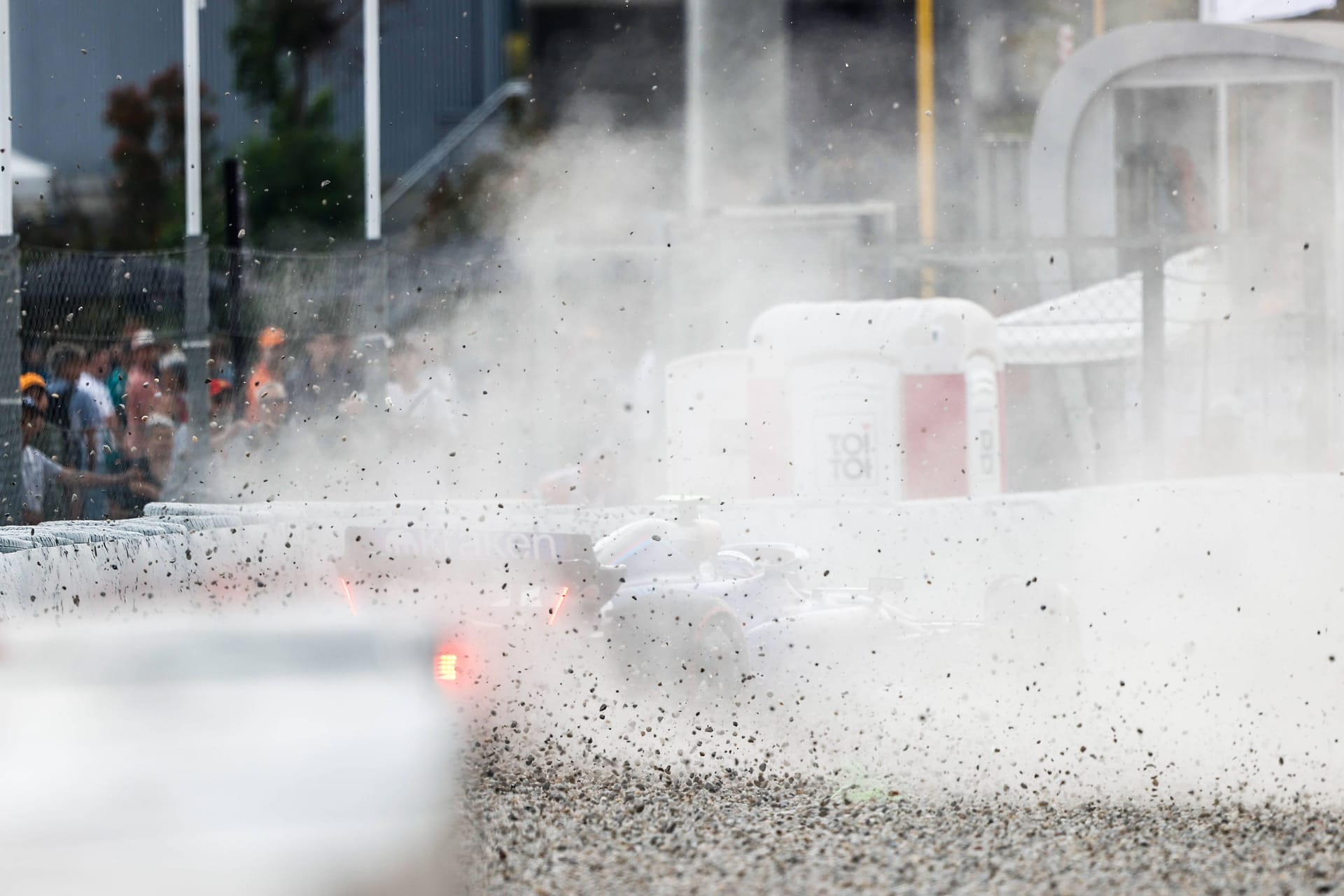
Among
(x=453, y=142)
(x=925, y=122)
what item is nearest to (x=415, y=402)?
(x=925, y=122)

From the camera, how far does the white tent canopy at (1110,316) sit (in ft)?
38.1

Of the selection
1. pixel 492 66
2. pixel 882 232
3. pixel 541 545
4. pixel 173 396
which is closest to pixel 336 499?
pixel 173 396

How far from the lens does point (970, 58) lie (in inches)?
635

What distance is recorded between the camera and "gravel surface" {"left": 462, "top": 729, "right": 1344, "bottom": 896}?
4.75m

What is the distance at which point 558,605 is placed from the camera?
6.46 meters

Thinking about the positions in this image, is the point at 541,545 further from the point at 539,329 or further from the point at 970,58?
the point at 970,58

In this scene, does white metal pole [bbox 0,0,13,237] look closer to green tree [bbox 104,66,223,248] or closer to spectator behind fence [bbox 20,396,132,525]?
spectator behind fence [bbox 20,396,132,525]

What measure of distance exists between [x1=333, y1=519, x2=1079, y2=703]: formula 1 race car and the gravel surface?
539 mm

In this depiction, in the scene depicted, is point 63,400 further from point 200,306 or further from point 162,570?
point 162,570

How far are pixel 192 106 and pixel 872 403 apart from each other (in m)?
5.93

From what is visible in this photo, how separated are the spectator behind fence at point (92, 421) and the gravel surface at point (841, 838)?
14.4ft

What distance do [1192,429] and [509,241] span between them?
5.13 metres

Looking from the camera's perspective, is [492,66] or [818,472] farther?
[492,66]

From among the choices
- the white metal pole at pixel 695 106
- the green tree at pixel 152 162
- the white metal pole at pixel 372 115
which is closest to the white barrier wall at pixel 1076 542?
the white metal pole at pixel 695 106
